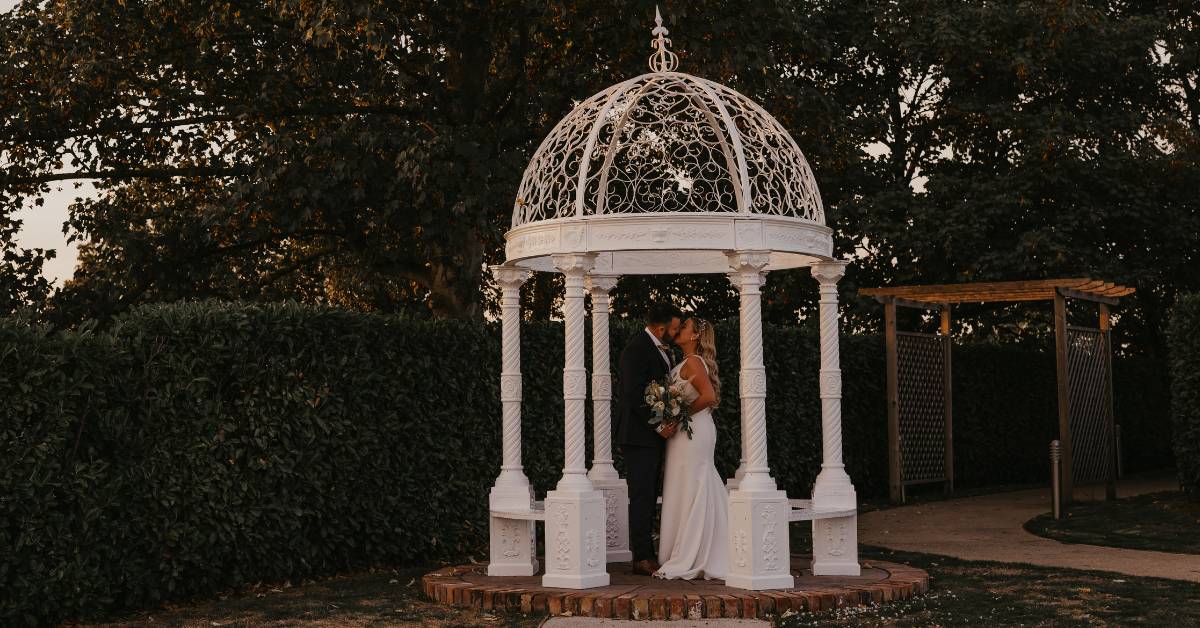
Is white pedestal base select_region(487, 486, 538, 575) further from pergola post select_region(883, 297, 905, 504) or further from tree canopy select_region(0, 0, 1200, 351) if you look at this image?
pergola post select_region(883, 297, 905, 504)

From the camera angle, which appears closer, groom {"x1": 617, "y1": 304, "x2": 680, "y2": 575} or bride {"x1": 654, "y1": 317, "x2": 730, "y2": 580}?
bride {"x1": 654, "y1": 317, "x2": 730, "y2": 580}

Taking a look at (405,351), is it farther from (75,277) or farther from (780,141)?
(75,277)

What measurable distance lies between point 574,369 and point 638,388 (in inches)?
19.4

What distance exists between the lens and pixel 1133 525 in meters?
14.6

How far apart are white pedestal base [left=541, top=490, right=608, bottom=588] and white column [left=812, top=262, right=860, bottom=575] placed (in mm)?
1748

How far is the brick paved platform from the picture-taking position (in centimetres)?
845

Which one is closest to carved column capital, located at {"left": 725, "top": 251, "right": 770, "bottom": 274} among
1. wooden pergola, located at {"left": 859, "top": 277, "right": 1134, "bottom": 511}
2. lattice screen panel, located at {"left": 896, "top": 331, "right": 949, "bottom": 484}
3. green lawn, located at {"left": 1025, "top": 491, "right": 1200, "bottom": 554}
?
green lawn, located at {"left": 1025, "top": 491, "right": 1200, "bottom": 554}

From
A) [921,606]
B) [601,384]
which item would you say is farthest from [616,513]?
[921,606]

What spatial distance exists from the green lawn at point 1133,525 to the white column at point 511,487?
21.0 ft

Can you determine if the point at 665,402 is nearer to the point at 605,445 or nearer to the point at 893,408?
the point at 605,445

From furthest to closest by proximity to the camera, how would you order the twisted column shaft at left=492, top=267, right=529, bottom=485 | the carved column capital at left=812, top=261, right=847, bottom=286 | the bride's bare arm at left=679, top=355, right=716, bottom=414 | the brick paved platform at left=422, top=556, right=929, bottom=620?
the carved column capital at left=812, top=261, right=847, bottom=286 → the twisted column shaft at left=492, top=267, right=529, bottom=485 → the bride's bare arm at left=679, top=355, right=716, bottom=414 → the brick paved platform at left=422, top=556, right=929, bottom=620

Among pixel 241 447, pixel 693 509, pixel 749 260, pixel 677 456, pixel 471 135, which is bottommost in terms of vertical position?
pixel 693 509

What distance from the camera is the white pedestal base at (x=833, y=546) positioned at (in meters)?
9.85

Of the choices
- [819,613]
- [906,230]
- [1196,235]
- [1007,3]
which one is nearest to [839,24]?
[1007,3]
